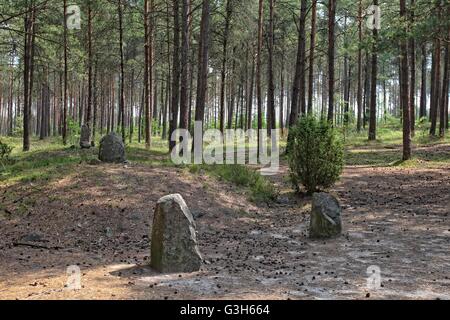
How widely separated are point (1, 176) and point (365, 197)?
10731mm

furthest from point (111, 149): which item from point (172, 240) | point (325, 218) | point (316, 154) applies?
point (172, 240)

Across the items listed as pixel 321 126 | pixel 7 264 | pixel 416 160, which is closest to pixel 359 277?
pixel 7 264

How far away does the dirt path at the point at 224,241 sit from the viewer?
588 centimetres

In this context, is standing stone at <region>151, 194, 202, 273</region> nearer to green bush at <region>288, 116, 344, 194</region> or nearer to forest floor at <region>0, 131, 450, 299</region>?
forest floor at <region>0, 131, 450, 299</region>

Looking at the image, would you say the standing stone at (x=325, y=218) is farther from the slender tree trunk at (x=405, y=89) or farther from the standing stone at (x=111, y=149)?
the slender tree trunk at (x=405, y=89)

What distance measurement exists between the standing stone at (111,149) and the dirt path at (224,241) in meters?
0.91

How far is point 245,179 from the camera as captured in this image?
14.1 meters

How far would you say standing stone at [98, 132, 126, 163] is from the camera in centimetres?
1384

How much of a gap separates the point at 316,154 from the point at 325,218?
3993 mm

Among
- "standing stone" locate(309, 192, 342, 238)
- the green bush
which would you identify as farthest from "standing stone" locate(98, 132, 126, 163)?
"standing stone" locate(309, 192, 342, 238)

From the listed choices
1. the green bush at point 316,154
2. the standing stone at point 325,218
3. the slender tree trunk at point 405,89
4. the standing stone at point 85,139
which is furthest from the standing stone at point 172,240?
the standing stone at point 85,139

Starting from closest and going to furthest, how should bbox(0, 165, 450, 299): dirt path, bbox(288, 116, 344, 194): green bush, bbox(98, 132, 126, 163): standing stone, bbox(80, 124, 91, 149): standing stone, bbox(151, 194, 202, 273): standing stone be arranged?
bbox(0, 165, 450, 299): dirt path → bbox(151, 194, 202, 273): standing stone → bbox(288, 116, 344, 194): green bush → bbox(98, 132, 126, 163): standing stone → bbox(80, 124, 91, 149): standing stone

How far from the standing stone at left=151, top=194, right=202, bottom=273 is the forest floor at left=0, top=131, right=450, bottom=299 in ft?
0.83
